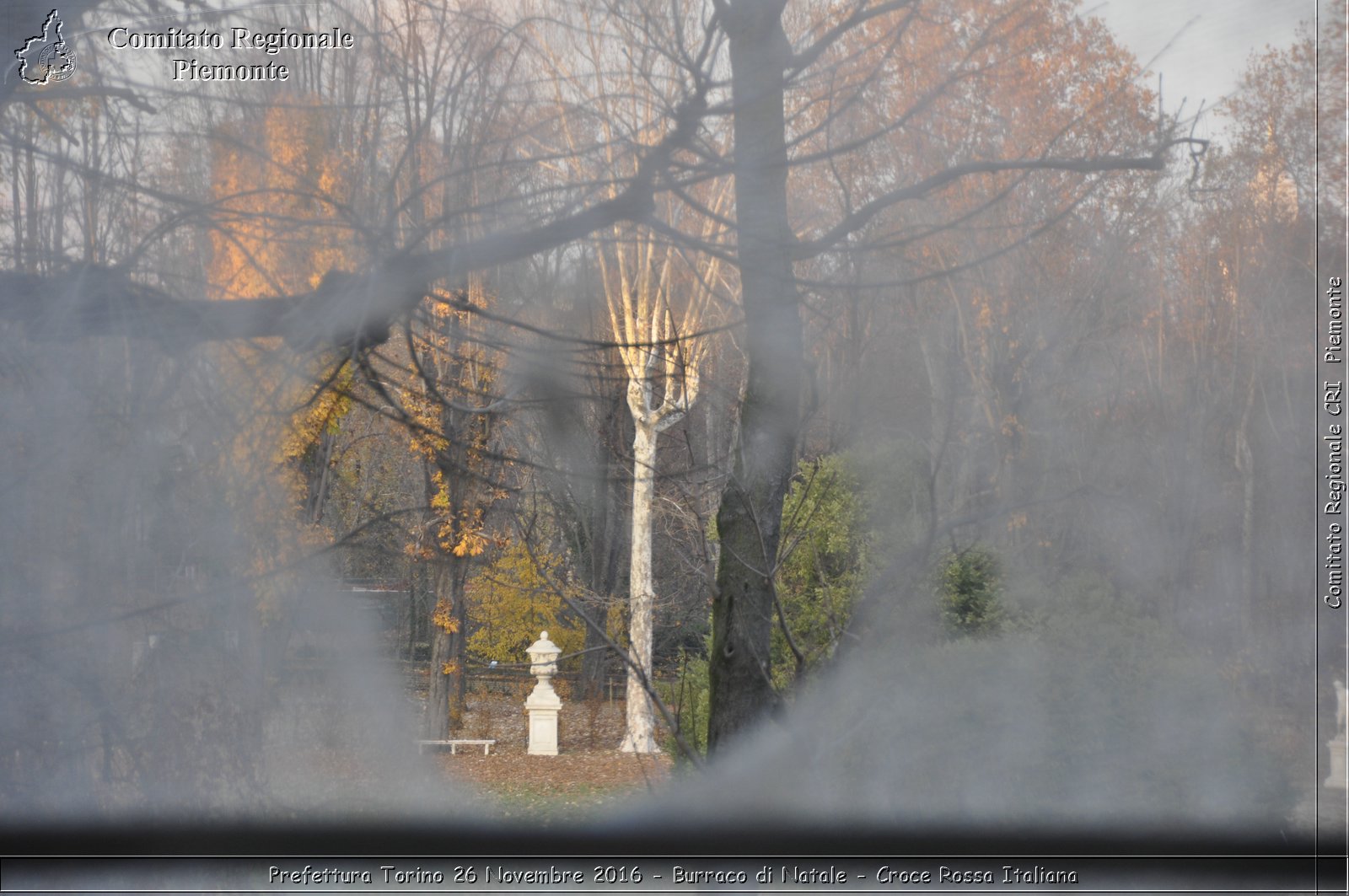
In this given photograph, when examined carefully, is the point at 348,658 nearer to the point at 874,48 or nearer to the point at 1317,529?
the point at 874,48

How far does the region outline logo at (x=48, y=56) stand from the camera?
2500mm

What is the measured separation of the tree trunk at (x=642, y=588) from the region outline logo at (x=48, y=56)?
1.76 metres

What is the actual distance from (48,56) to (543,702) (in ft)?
6.90

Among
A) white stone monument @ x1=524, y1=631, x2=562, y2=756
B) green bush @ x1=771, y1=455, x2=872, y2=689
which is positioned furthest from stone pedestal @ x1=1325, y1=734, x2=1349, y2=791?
white stone monument @ x1=524, y1=631, x2=562, y2=756

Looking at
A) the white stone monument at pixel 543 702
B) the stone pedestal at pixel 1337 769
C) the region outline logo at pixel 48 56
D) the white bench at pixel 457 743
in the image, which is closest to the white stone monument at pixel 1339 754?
the stone pedestal at pixel 1337 769

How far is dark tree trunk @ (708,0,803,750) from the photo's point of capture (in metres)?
2.30

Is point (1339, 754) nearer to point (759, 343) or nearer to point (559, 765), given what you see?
point (759, 343)

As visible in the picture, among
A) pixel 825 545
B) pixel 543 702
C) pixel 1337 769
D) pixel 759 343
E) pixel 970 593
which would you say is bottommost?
pixel 1337 769

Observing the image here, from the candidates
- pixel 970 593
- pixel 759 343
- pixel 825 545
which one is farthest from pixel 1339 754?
pixel 759 343

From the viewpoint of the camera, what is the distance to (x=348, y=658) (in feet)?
7.68

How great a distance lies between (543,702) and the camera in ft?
7.44

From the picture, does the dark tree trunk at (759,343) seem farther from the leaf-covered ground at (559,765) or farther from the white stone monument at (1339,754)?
the white stone monument at (1339,754)

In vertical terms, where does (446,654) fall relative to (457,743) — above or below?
above

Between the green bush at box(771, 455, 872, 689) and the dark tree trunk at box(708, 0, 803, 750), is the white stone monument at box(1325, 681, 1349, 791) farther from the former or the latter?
the dark tree trunk at box(708, 0, 803, 750)
